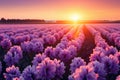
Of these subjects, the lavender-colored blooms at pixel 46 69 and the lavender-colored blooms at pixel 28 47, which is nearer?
the lavender-colored blooms at pixel 46 69

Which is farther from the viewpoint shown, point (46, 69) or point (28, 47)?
point (28, 47)

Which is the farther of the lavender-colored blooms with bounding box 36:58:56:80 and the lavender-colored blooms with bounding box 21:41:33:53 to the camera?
the lavender-colored blooms with bounding box 21:41:33:53

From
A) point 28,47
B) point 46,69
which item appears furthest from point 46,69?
point 28,47

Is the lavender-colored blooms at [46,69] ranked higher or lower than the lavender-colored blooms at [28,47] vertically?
higher

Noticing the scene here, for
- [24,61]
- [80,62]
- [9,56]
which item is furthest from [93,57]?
[24,61]

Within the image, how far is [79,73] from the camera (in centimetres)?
605

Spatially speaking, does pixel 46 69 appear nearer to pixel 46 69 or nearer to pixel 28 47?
pixel 46 69

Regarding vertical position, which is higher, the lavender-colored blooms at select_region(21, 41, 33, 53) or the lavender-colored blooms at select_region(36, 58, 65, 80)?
the lavender-colored blooms at select_region(36, 58, 65, 80)

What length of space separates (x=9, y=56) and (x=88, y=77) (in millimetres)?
5232

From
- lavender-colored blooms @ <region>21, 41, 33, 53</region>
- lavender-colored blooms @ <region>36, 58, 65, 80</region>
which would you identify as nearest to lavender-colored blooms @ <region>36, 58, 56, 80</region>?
lavender-colored blooms @ <region>36, 58, 65, 80</region>

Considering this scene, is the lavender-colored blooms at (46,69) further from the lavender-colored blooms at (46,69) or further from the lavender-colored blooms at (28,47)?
the lavender-colored blooms at (28,47)

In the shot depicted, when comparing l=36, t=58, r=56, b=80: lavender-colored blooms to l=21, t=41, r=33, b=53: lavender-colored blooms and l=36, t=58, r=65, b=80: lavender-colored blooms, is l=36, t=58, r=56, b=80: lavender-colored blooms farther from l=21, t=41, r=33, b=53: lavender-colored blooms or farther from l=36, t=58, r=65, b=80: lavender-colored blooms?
l=21, t=41, r=33, b=53: lavender-colored blooms

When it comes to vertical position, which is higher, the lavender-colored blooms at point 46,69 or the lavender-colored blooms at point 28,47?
the lavender-colored blooms at point 46,69

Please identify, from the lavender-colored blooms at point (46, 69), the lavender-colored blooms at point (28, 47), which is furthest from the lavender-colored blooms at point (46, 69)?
the lavender-colored blooms at point (28, 47)
